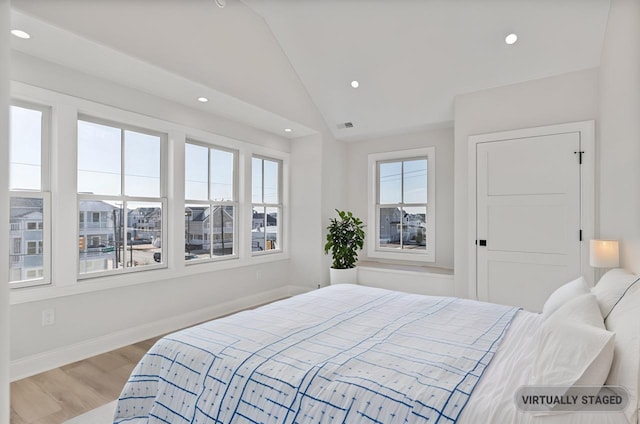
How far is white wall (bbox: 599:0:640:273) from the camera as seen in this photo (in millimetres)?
2191

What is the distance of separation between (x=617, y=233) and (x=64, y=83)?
15.6 ft

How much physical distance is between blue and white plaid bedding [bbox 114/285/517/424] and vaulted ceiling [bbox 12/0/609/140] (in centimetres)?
239

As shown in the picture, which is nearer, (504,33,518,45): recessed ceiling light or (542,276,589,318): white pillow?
(542,276,589,318): white pillow

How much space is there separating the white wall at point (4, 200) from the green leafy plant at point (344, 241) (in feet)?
13.1

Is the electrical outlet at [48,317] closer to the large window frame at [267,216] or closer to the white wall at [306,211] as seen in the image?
the large window frame at [267,216]

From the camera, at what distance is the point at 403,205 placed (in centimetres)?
532

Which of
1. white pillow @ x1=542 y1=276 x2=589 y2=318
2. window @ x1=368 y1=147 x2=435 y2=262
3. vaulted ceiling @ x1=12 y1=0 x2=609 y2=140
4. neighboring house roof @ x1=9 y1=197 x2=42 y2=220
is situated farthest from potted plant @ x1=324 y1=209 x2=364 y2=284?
neighboring house roof @ x1=9 y1=197 x2=42 y2=220

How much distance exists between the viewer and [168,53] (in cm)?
306

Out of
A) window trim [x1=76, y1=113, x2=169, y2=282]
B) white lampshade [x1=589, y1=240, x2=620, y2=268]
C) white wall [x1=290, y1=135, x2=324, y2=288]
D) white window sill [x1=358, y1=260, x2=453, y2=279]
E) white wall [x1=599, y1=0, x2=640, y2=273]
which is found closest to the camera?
white wall [x1=599, y1=0, x2=640, y2=273]

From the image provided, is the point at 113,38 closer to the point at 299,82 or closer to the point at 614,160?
the point at 299,82

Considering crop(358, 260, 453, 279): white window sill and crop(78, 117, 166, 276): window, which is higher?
crop(78, 117, 166, 276): window

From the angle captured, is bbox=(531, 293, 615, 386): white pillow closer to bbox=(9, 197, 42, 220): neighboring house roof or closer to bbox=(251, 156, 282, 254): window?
bbox=(9, 197, 42, 220): neighboring house roof

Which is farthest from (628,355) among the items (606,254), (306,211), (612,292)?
(306,211)

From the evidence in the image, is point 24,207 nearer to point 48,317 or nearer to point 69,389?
point 48,317
